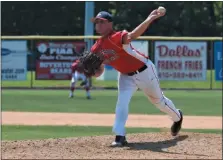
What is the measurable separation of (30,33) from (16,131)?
3477 centimetres

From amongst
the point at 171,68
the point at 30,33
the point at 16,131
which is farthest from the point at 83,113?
the point at 30,33

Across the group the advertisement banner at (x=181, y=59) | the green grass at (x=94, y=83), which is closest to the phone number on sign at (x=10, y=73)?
the green grass at (x=94, y=83)

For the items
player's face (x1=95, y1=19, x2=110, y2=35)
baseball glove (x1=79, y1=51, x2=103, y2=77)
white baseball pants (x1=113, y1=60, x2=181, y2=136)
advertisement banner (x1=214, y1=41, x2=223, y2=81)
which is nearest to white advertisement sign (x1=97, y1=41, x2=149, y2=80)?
advertisement banner (x1=214, y1=41, x2=223, y2=81)

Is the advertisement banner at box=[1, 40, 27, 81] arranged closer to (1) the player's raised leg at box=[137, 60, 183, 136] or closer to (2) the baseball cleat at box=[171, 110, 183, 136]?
(2) the baseball cleat at box=[171, 110, 183, 136]

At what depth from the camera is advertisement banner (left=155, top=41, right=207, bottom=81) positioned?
24031mm

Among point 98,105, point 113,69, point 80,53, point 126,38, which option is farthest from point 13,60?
point 126,38

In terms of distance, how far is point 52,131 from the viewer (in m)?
10.0

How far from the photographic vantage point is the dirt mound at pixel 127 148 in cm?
658

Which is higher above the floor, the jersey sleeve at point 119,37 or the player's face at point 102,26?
the player's face at point 102,26

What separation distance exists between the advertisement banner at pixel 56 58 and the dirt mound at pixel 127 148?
16.3 m

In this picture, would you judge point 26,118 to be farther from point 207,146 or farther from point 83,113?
point 207,146

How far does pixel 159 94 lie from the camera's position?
25.4 feet

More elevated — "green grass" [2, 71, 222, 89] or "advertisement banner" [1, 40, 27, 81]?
"advertisement banner" [1, 40, 27, 81]

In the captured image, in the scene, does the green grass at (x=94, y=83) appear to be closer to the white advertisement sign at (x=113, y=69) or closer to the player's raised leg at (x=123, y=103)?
the white advertisement sign at (x=113, y=69)
